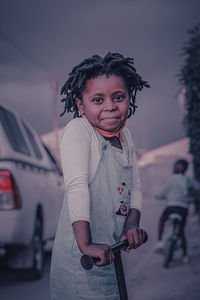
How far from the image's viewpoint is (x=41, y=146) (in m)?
6.67

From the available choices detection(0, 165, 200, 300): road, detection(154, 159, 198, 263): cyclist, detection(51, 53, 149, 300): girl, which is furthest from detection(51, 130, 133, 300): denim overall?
detection(154, 159, 198, 263): cyclist

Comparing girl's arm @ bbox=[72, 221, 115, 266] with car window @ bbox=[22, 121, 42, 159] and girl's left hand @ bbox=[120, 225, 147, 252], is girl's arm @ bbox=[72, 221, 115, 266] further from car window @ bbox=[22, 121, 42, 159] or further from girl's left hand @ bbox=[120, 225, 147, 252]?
car window @ bbox=[22, 121, 42, 159]

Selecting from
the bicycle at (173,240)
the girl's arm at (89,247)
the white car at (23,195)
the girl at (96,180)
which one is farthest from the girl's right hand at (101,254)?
the bicycle at (173,240)

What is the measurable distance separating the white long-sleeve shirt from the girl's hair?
0.20m

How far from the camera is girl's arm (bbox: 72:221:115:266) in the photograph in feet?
4.82

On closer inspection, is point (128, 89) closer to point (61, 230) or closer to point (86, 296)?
point (61, 230)

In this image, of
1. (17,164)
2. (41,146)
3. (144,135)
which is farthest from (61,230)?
(144,135)

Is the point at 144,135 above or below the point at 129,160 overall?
above

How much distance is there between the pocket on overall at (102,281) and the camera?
67.8 inches

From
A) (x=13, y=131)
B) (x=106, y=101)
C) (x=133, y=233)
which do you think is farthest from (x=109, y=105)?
(x=13, y=131)

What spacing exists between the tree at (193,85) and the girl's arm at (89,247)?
4323 mm

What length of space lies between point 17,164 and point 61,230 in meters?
2.92

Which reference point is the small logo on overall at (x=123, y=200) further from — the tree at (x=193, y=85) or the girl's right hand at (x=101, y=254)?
the tree at (x=193, y=85)

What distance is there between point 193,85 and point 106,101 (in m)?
4.05
